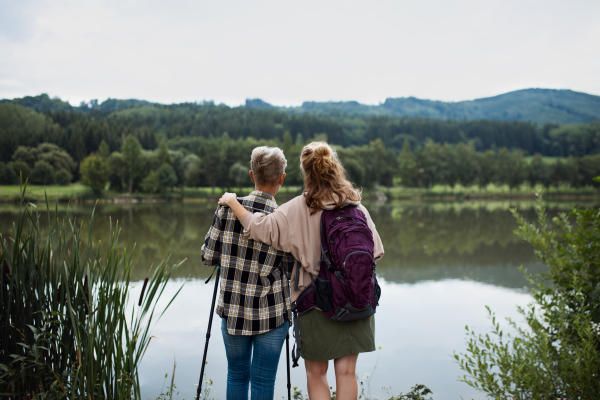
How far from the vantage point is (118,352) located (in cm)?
217

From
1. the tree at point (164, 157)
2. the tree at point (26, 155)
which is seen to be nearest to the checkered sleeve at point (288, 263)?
the tree at point (26, 155)

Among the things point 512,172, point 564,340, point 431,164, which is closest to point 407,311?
point 564,340

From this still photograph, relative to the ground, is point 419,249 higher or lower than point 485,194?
higher

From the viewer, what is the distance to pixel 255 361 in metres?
2.22

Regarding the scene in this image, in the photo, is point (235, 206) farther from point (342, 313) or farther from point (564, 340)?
point (564, 340)

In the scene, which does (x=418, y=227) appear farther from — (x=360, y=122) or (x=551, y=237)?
(x=360, y=122)

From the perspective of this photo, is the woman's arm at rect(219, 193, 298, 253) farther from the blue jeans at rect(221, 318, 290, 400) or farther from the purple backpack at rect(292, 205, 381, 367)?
the blue jeans at rect(221, 318, 290, 400)

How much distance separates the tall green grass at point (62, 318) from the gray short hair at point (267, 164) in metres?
0.67

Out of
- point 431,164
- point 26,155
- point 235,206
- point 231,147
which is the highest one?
point 231,147

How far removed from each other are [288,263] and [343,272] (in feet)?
1.35

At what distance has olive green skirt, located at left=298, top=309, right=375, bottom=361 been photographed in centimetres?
217

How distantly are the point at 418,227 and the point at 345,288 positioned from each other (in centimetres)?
1869

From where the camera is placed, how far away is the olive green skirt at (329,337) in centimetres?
217

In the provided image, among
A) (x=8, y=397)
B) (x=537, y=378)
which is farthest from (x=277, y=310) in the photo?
(x=8, y=397)
